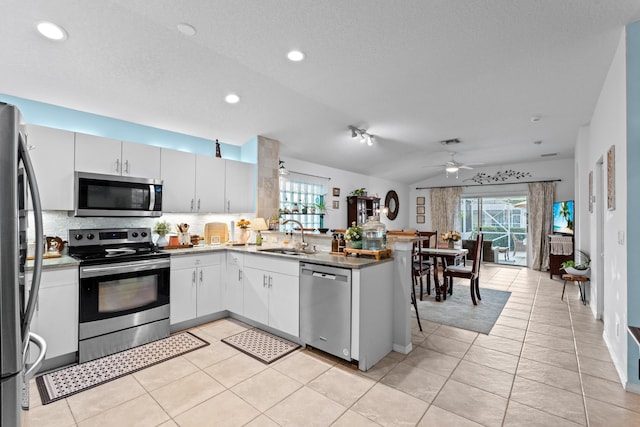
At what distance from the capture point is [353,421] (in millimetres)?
1934

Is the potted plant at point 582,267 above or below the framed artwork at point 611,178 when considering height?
below

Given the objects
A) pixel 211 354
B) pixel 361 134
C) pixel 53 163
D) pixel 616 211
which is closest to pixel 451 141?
pixel 361 134

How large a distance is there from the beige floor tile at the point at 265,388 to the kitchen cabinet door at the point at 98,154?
2562 millimetres

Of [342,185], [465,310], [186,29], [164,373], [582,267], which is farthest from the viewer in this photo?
[342,185]

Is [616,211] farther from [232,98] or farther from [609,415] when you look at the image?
[232,98]

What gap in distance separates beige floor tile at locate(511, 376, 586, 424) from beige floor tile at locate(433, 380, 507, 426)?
178mm

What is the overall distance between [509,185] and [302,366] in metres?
7.70

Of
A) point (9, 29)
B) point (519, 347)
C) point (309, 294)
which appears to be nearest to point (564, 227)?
point (519, 347)

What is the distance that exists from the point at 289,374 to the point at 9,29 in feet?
11.3

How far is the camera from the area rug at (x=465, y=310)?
3676 mm


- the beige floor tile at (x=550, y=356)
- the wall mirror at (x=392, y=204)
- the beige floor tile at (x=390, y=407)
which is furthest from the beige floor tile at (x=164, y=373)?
the wall mirror at (x=392, y=204)

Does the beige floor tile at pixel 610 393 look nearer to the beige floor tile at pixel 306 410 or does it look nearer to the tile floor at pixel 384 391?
the tile floor at pixel 384 391

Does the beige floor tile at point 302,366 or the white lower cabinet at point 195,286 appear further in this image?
the white lower cabinet at point 195,286

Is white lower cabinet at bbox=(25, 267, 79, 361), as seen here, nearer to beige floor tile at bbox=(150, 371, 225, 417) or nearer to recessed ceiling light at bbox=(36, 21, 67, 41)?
beige floor tile at bbox=(150, 371, 225, 417)
